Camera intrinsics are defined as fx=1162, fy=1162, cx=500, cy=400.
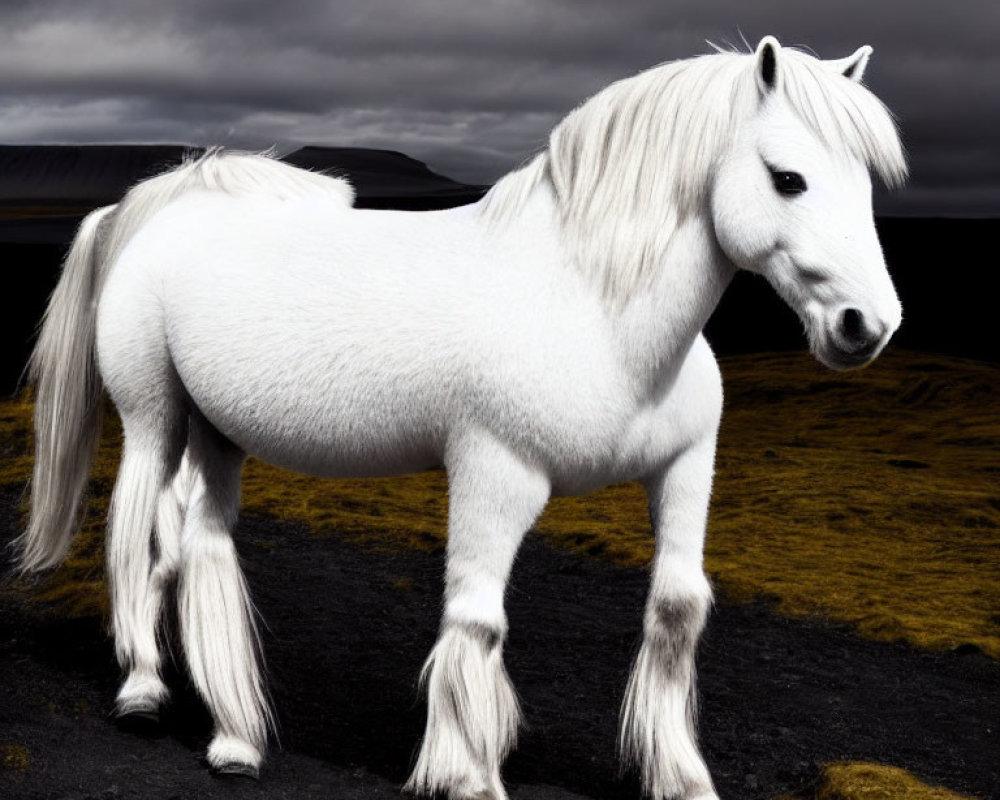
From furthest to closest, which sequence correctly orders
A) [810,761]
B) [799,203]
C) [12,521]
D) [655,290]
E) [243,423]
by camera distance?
[12,521], [810,761], [243,423], [655,290], [799,203]

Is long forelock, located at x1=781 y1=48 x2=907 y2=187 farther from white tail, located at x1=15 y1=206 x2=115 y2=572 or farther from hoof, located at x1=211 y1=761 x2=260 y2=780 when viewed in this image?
white tail, located at x1=15 y1=206 x2=115 y2=572

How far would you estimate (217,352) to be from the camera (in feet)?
9.94

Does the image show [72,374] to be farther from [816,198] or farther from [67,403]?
[816,198]

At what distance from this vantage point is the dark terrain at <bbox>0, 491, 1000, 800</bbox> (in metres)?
3.20

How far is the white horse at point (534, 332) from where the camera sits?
2375mm

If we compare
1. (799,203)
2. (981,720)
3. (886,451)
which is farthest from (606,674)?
(886,451)

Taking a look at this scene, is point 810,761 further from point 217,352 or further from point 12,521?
point 12,521

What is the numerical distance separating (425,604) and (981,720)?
7.29 ft

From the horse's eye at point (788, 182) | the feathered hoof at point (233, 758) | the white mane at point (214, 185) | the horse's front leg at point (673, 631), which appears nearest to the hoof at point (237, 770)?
the feathered hoof at point (233, 758)

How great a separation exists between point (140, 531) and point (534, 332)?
148 cm

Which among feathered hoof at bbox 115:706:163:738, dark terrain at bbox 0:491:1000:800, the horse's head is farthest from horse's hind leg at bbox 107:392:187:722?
the horse's head

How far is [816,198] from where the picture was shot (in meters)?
2.32

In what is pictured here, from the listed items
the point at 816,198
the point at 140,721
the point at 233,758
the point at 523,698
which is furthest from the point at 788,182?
the point at 140,721

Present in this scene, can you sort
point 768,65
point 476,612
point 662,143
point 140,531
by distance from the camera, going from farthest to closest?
point 140,531
point 476,612
point 662,143
point 768,65
